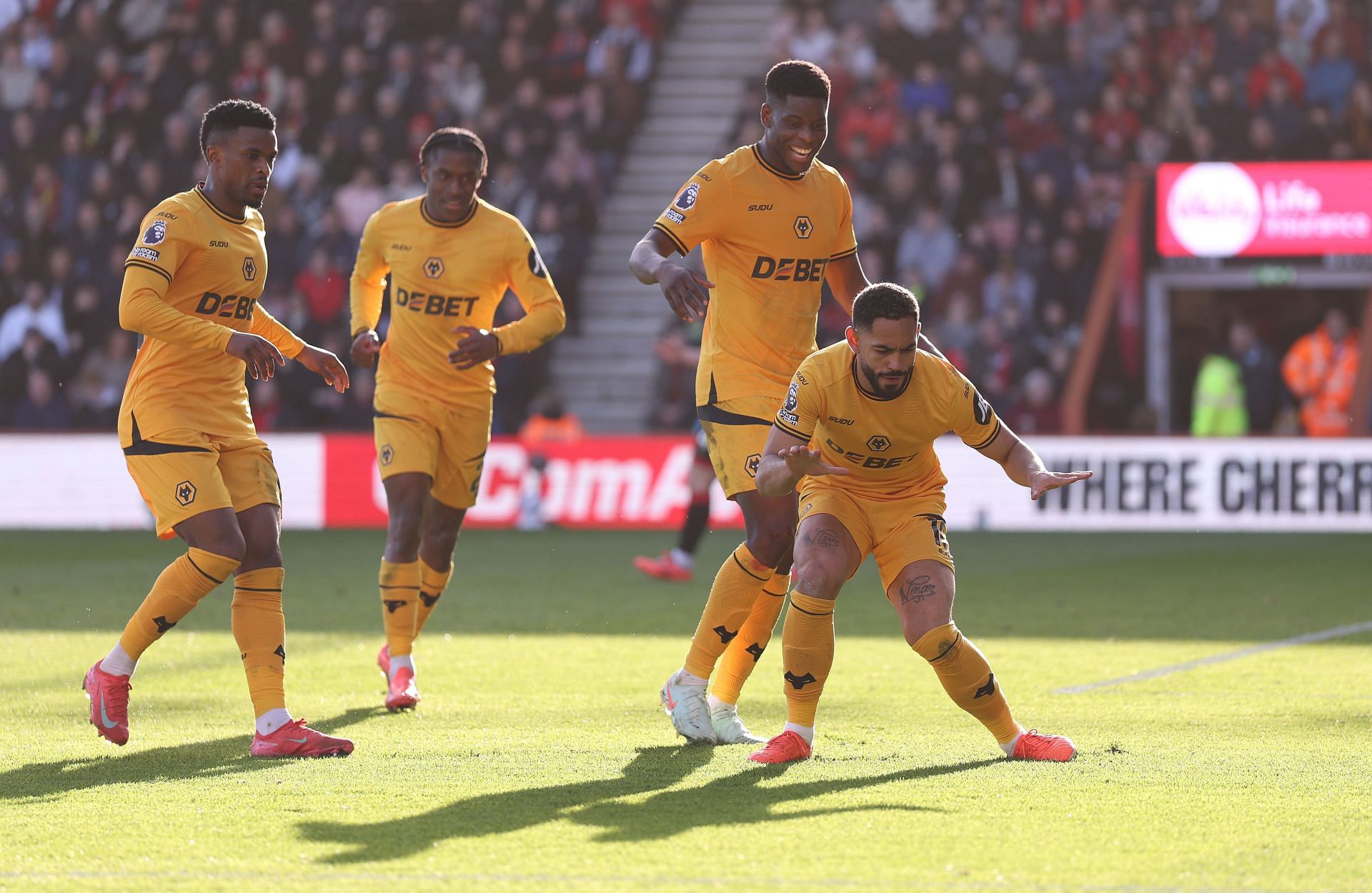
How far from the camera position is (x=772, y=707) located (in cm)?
710

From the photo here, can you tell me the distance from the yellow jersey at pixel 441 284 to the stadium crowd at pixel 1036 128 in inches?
410

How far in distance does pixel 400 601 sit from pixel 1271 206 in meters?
12.9

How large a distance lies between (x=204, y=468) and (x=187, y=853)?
189 centimetres

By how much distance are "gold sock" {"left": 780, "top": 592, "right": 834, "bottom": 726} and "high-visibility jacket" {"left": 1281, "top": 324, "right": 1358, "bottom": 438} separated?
13650mm

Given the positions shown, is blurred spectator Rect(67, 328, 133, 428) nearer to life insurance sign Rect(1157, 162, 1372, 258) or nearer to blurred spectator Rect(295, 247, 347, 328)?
blurred spectator Rect(295, 247, 347, 328)

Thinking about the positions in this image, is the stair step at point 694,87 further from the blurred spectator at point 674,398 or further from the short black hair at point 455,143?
the short black hair at point 455,143

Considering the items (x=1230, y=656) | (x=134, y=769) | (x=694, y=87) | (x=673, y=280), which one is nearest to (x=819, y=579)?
(x=673, y=280)

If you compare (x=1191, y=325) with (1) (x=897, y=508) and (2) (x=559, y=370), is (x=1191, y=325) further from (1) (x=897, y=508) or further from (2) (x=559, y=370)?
(1) (x=897, y=508)

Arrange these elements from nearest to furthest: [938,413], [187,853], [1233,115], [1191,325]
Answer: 1. [187,853]
2. [938,413]
3. [1233,115]
4. [1191,325]

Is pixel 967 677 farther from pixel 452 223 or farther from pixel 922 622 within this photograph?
pixel 452 223

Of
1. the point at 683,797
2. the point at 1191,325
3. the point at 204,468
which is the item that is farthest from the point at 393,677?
the point at 1191,325

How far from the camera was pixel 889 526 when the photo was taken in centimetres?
588

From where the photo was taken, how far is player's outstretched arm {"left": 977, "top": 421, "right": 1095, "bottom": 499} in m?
5.45

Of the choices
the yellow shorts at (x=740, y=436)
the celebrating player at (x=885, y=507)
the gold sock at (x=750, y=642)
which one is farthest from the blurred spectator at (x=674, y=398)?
the celebrating player at (x=885, y=507)
